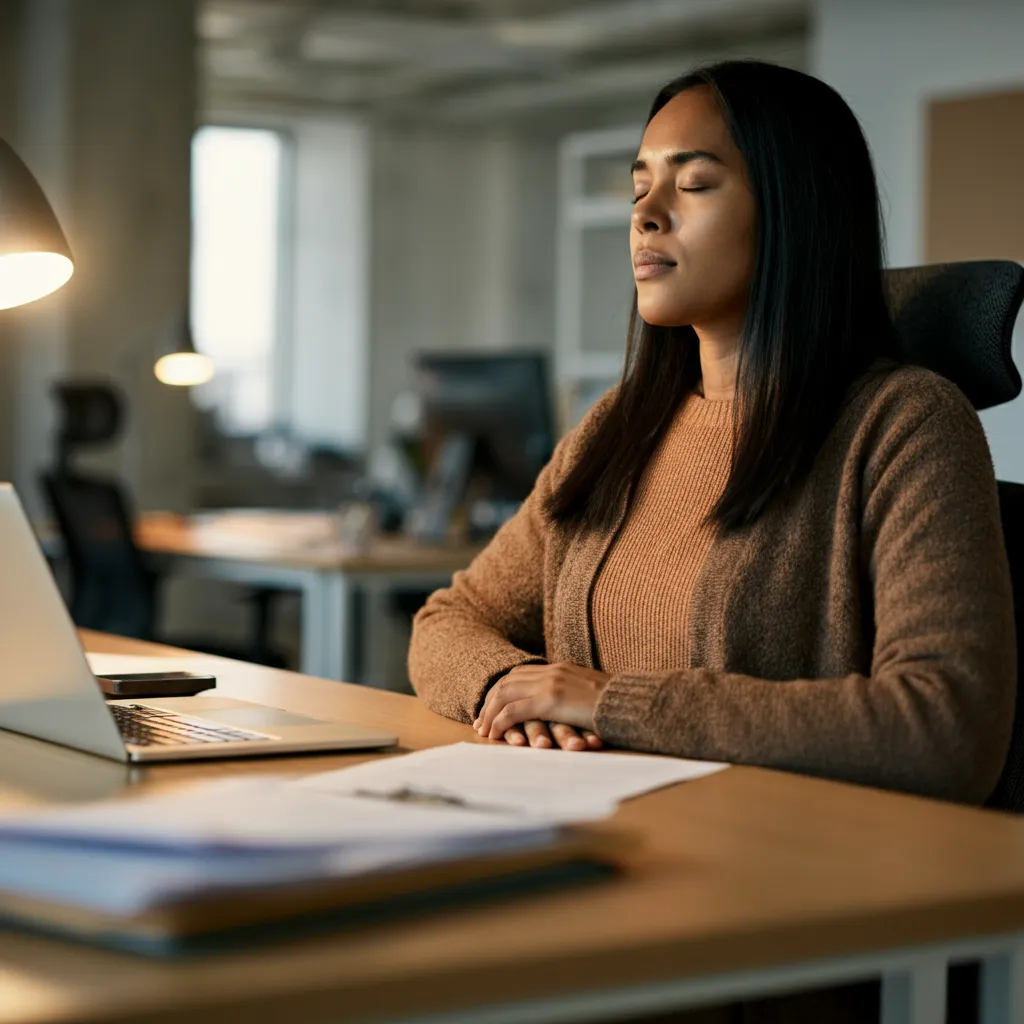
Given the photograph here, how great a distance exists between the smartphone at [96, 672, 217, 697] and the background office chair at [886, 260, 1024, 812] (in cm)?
83

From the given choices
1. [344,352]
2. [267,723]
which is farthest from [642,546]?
[344,352]

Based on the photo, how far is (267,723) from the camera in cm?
154

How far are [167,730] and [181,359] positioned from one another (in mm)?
3783

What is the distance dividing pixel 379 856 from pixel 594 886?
15 centimetres

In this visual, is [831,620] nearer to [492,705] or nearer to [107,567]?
[492,705]

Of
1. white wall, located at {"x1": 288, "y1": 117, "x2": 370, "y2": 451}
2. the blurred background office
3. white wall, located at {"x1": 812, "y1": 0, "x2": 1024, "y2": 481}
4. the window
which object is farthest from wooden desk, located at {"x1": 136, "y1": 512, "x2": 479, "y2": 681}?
white wall, located at {"x1": 288, "y1": 117, "x2": 370, "y2": 451}

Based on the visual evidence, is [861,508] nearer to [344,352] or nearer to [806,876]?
[806,876]

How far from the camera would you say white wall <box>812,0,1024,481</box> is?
6508mm

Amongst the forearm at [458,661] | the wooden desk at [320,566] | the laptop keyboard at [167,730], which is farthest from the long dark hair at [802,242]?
the wooden desk at [320,566]

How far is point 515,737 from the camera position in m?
1.51

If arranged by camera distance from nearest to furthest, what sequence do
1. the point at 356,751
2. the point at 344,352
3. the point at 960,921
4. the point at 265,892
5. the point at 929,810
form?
1. the point at 265,892
2. the point at 960,921
3. the point at 929,810
4. the point at 356,751
5. the point at 344,352

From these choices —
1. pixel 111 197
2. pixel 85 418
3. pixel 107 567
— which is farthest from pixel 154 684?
pixel 111 197

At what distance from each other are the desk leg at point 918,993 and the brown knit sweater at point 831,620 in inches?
13.8

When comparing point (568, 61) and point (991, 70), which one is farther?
point (568, 61)
